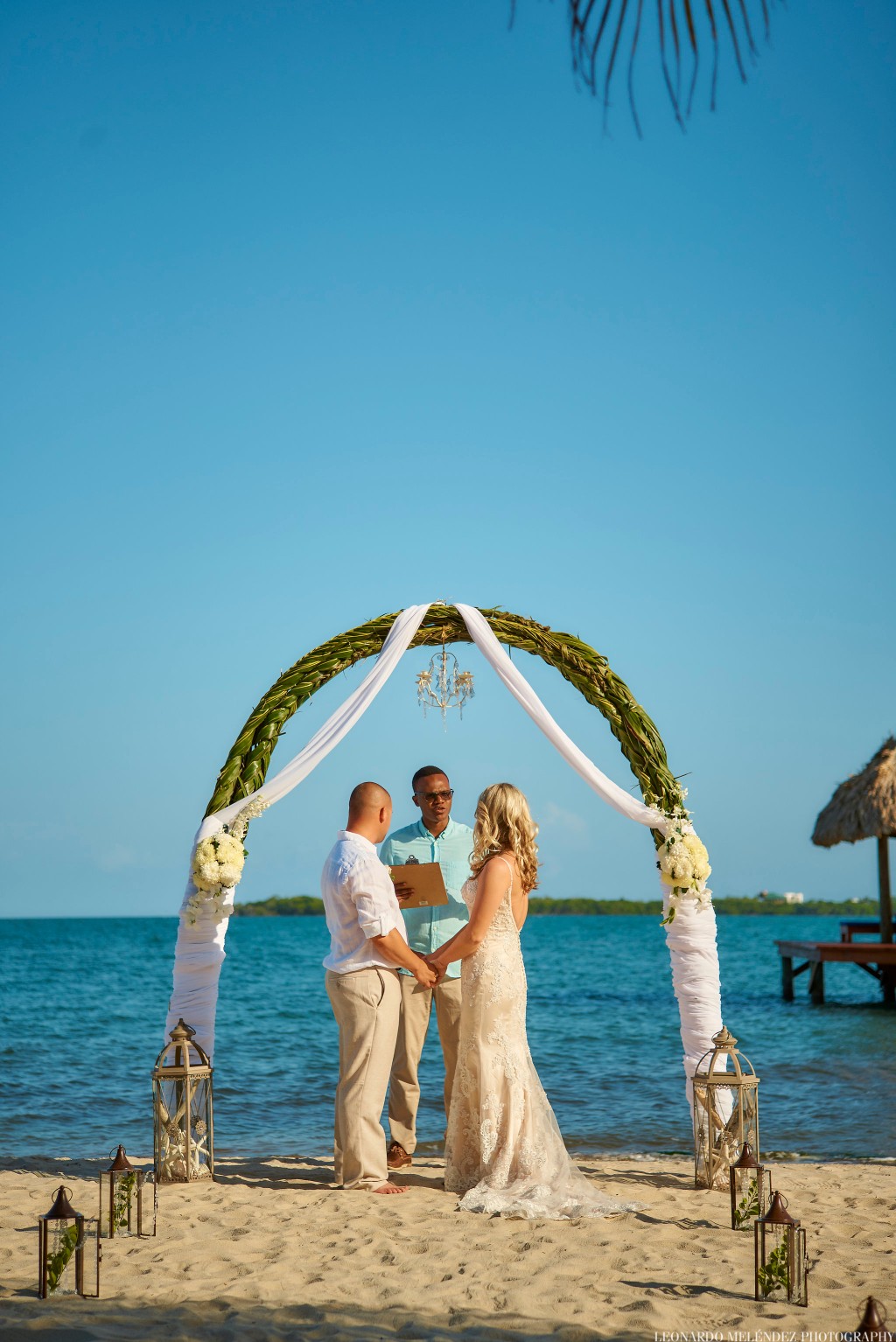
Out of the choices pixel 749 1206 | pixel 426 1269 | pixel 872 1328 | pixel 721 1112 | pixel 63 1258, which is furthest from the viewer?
pixel 721 1112

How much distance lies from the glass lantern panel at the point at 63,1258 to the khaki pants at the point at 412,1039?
2.90 m

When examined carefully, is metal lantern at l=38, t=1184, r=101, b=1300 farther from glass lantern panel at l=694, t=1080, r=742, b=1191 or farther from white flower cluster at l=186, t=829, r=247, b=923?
glass lantern panel at l=694, t=1080, r=742, b=1191

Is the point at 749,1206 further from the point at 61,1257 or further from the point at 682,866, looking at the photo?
the point at 61,1257

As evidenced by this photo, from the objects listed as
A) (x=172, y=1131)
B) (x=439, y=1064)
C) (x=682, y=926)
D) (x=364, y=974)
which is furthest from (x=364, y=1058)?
(x=439, y=1064)

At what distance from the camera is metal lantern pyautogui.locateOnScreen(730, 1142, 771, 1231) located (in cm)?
557

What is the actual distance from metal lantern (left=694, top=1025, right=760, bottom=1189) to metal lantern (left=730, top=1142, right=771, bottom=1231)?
2.83 ft

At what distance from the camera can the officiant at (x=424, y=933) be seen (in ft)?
23.9

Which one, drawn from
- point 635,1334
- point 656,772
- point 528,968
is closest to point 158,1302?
point 635,1334

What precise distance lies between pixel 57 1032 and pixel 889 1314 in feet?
59.3

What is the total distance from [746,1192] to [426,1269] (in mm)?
1680

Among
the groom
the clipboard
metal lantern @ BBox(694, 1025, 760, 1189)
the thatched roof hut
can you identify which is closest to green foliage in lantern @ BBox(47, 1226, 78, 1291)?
the groom

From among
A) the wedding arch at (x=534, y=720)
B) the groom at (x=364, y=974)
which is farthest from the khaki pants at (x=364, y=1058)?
the wedding arch at (x=534, y=720)

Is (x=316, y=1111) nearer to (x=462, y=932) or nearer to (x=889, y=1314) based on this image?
(x=462, y=932)

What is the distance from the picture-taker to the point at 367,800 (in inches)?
254
